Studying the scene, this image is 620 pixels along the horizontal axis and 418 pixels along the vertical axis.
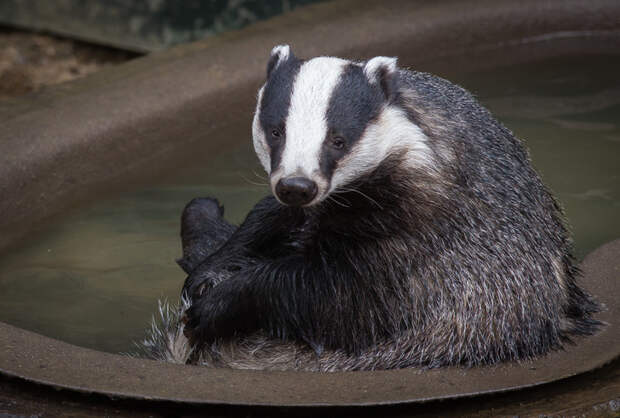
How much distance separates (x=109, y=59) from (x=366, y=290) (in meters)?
4.21

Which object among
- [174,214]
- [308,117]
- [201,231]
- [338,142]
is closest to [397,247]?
[338,142]

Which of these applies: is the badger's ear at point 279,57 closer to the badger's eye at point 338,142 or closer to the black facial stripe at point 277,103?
the black facial stripe at point 277,103

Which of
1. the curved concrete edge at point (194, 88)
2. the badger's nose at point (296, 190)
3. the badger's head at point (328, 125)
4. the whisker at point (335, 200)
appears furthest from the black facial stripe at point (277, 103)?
the curved concrete edge at point (194, 88)

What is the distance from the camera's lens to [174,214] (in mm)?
4250

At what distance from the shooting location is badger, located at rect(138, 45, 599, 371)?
9.10 ft

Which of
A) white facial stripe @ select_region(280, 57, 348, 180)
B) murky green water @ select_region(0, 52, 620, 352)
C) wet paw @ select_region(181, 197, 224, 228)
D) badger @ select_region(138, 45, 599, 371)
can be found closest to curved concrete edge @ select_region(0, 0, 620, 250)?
murky green water @ select_region(0, 52, 620, 352)

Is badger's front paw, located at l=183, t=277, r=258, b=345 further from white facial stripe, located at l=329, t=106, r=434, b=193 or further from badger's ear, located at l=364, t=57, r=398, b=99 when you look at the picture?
badger's ear, located at l=364, t=57, r=398, b=99

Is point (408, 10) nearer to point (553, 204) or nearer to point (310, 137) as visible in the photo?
point (553, 204)

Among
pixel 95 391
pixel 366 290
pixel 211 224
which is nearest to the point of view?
pixel 95 391

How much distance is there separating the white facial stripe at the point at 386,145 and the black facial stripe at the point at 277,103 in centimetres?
18

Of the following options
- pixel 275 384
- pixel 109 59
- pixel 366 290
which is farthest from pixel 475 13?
pixel 275 384

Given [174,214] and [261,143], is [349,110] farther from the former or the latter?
[174,214]

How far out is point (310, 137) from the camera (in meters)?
2.64

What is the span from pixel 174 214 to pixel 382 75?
1659mm
